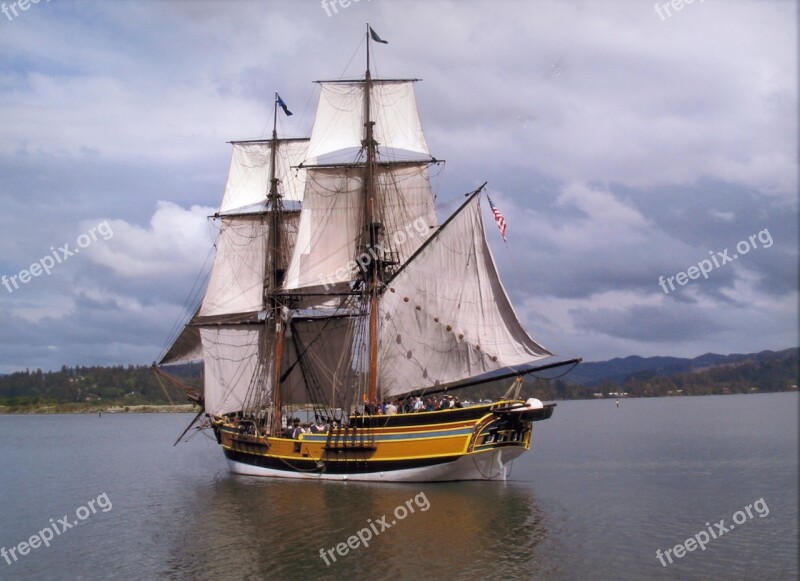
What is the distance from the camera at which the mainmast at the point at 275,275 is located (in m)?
47.8

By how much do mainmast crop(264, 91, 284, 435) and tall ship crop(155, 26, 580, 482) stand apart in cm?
12

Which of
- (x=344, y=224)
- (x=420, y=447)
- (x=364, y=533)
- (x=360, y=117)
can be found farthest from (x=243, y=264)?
(x=364, y=533)

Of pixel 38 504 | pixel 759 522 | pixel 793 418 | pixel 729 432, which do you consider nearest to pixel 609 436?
pixel 729 432

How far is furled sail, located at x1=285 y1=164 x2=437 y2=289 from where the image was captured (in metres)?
44.5

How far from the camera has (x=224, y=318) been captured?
172 feet

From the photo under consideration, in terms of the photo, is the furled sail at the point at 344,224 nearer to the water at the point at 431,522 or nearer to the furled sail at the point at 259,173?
the furled sail at the point at 259,173

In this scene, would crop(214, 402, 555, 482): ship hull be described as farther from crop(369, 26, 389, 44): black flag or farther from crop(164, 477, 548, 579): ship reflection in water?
crop(369, 26, 389, 44): black flag

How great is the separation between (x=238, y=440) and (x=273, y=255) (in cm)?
1323

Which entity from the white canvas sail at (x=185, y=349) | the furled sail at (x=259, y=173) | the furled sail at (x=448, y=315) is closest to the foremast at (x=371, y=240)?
the furled sail at (x=448, y=315)

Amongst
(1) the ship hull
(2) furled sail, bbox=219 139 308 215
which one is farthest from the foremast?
(2) furled sail, bbox=219 139 308 215

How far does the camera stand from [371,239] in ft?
144

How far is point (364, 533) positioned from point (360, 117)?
2632 centimetres

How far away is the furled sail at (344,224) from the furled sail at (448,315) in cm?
428

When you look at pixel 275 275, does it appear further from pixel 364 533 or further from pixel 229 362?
pixel 364 533
